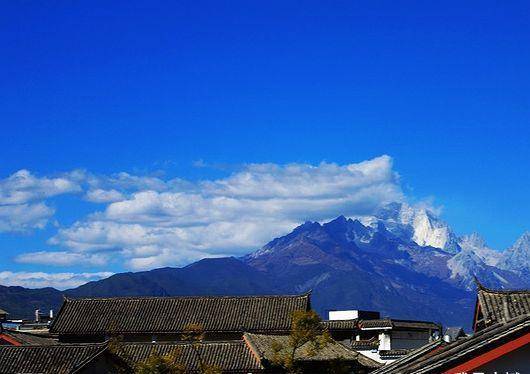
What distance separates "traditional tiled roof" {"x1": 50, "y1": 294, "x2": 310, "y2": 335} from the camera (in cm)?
7006

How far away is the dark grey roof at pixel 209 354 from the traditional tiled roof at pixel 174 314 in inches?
361

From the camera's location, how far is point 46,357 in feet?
157

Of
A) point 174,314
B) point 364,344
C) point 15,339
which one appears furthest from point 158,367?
point 364,344

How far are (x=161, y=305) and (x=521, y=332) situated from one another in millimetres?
64674

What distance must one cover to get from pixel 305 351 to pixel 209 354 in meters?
6.92

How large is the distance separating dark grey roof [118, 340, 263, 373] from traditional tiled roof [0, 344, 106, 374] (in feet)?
24.7

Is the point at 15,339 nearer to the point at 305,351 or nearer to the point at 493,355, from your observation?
the point at 305,351

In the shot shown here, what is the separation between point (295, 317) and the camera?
4962 cm

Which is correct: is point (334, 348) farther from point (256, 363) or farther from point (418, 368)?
point (418, 368)

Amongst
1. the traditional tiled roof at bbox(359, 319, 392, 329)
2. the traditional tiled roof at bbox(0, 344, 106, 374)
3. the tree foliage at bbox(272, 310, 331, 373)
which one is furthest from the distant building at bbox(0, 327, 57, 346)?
the traditional tiled roof at bbox(359, 319, 392, 329)

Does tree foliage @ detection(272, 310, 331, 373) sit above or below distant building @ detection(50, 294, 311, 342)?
below

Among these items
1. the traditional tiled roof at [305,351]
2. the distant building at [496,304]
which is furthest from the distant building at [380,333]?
the distant building at [496,304]

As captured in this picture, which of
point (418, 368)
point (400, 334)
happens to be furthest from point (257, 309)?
point (418, 368)

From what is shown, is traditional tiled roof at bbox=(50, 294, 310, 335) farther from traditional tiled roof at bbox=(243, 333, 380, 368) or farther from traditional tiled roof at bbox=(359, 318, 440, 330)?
traditional tiled roof at bbox=(359, 318, 440, 330)
